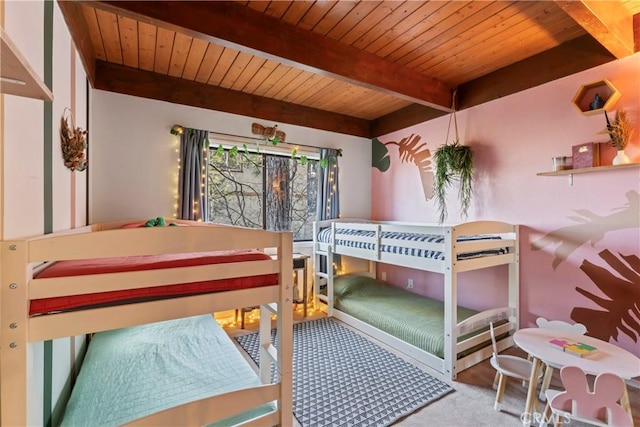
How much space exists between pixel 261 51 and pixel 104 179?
1.92 metres

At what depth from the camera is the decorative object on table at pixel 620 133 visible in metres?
2.04

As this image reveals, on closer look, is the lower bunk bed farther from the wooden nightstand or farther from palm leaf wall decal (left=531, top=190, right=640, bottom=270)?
palm leaf wall decal (left=531, top=190, right=640, bottom=270)

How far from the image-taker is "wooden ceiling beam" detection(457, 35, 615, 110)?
2268mm

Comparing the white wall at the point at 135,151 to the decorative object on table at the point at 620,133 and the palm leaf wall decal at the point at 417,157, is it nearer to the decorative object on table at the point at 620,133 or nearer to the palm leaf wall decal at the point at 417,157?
the palm leaf wall decal at the point at 417,157

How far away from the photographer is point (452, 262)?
7.16 feet

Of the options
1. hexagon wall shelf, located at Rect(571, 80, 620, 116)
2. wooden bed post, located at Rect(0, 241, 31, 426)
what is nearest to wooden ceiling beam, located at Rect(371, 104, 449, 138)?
hexagon wall shelf, located at Rect(571, 80, 620, 116)

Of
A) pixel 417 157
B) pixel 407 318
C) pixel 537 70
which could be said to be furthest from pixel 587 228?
pixel 417 157

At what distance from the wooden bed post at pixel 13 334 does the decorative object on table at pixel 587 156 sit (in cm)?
324

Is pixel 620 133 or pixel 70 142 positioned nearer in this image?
pixel 70 142

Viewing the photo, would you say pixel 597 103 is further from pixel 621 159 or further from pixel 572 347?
pixel 572 347

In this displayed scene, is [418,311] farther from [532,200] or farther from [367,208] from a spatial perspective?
[367,208]

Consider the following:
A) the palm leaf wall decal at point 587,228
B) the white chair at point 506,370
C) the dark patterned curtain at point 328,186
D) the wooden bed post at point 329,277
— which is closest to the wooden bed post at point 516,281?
the palm leaf wall decal at point 587,228

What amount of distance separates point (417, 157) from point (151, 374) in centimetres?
339

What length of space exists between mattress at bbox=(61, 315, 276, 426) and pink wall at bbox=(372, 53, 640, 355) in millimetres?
2472
